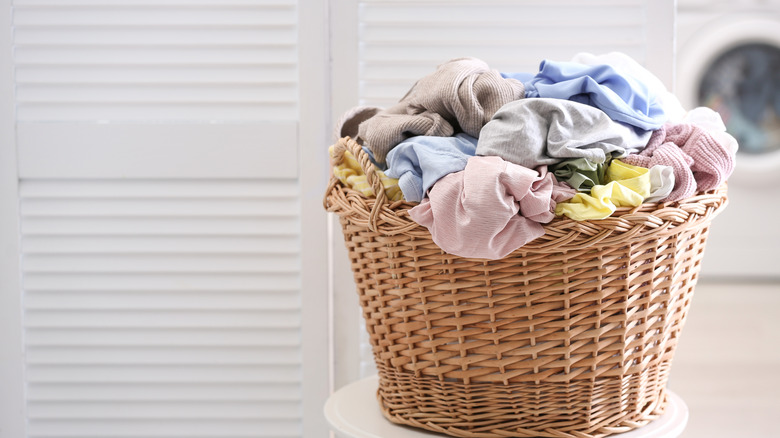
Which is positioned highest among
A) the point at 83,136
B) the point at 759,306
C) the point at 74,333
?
the point at 83,136

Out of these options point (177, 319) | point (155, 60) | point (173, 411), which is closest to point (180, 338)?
point (177, 319)

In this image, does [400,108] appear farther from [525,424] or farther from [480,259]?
[525,424]

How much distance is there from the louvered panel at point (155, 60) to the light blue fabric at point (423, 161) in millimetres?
528

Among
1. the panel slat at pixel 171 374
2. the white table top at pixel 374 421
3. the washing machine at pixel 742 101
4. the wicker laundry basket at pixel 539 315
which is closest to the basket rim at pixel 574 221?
the wicker laundry basket at pixel 539 315

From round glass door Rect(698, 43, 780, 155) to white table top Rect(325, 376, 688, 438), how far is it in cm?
255

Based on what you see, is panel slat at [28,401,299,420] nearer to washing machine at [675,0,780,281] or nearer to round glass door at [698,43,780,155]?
washing machine at [675,0,780,281]

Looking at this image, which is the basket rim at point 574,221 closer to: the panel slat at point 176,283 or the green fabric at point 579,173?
the green fabric at point 579,173

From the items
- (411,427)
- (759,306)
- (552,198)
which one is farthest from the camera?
(759,306)

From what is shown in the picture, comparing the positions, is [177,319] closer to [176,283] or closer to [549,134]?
[176,283]

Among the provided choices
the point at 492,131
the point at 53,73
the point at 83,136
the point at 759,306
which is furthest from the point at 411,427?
the point at 759,306

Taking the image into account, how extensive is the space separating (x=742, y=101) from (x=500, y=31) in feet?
8.06

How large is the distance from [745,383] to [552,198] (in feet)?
5.56

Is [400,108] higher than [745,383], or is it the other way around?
[400,108]

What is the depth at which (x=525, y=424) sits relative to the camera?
666mm
